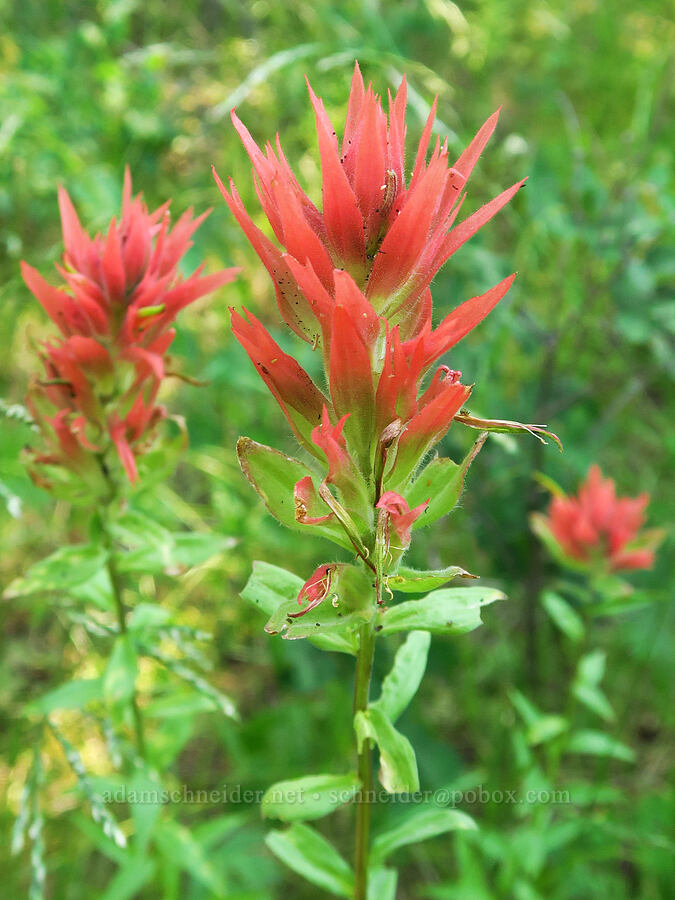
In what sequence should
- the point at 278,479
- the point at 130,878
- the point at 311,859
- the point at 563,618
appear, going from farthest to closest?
the point at 563,618
the point at 130,878
the point at 311,859
the point at 278,479

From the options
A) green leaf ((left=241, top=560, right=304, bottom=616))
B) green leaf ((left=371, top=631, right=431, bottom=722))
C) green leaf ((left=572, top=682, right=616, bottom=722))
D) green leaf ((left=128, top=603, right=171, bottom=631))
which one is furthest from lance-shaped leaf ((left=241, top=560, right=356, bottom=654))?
green leaf ((left=572, top=682, right=616, bottom=722))

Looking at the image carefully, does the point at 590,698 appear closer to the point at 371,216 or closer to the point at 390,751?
the point at 390,751

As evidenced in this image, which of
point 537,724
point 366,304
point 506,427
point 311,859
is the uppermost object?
point 366,304

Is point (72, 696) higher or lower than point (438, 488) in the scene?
lower

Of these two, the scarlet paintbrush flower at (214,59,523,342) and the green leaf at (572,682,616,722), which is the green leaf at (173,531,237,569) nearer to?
the scarlet paintbrush flower at (214,59,523,342)

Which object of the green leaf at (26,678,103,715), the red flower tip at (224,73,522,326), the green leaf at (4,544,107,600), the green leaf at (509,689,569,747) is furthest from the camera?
the green leaf at (509,689,569,747)

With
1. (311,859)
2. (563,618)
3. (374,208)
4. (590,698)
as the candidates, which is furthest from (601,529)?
(374,208)
